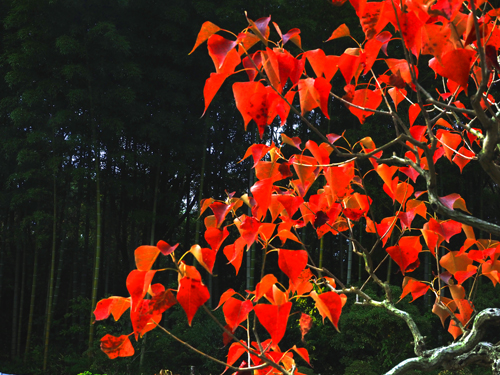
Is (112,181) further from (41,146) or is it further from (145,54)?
(145,54)

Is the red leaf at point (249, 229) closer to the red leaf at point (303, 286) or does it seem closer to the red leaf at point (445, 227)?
the red leaf at point (303, 286)

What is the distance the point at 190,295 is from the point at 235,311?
0.14 m

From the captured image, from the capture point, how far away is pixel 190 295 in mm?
541

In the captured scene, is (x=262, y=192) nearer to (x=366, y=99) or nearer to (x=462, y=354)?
(x=366, y=99)

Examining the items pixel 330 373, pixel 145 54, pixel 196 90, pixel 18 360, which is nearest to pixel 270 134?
pixel 196 90

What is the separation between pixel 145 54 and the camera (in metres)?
5.00

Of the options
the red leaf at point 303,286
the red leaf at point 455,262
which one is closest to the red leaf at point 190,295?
the red leaf at point 303,286

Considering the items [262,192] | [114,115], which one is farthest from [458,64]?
[114,115]

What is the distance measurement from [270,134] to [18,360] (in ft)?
14.8

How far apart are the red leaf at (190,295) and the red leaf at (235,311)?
0.38ft

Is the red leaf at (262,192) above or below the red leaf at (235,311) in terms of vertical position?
above

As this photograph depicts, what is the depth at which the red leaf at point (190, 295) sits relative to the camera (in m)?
0.54

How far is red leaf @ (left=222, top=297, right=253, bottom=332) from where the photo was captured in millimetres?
642

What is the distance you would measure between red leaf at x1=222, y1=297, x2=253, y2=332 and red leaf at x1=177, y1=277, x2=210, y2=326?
4.5 inches
